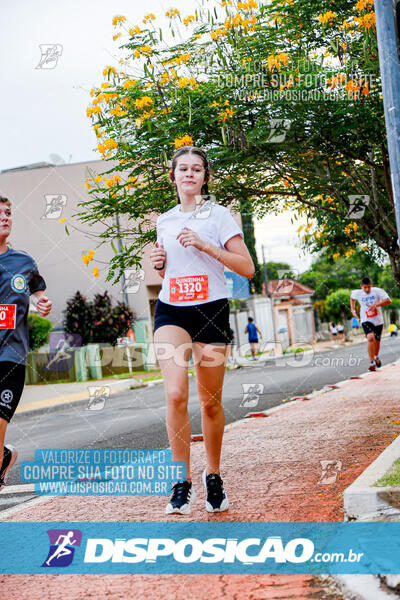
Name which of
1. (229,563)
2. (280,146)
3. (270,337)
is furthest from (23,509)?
(270,337)

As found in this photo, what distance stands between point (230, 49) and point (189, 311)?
161 inches

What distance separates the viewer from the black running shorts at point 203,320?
3.98m

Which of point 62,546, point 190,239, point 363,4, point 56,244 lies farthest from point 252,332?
point 62,546

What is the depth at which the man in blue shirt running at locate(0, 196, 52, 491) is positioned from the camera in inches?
156

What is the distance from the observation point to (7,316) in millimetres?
3994

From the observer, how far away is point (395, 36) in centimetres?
402

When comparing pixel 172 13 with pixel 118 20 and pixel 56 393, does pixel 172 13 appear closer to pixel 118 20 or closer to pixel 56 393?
pixel 118 20

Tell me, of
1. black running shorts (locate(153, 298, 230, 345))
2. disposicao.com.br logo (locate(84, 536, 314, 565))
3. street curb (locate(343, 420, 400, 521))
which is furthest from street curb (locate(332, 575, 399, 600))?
black running shorts (locate(153, 298, 230, 345))

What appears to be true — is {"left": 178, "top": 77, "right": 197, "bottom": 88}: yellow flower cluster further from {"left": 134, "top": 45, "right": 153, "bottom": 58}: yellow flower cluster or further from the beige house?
the beige house

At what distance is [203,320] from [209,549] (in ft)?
3.94

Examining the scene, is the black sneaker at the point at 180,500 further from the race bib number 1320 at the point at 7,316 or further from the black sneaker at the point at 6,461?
the race bib number 1320 at the point at 7,316

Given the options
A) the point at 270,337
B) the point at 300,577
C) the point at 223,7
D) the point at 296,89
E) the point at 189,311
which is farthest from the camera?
the point at 270,337

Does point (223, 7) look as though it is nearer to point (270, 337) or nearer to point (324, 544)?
point (324, 544)

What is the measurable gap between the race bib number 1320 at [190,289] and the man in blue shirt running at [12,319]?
0.77m
